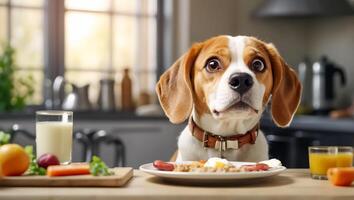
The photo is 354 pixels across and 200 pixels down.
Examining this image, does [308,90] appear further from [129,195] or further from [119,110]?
[129,195]

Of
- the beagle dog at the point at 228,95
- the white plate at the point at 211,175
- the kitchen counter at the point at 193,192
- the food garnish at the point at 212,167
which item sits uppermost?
the beagle dog at the point at 228,95

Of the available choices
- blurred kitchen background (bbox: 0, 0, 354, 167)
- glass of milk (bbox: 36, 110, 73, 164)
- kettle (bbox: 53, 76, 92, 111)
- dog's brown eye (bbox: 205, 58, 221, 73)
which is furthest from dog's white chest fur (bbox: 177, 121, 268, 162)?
kettle (bbox: 53, 76, 92, 111)

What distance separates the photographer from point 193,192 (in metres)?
1.22

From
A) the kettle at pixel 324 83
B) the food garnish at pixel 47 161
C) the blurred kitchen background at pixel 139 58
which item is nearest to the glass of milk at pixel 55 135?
the food garnish at pixel 47 161

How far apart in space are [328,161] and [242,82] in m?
0.28

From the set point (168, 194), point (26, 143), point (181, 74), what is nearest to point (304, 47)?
point (26, 143)

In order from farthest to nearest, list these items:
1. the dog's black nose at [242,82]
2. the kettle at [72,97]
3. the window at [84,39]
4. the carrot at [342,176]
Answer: the window at [84,39] → the kettle at [72,97] → the dog's black nose at [242,82] → the carrot at [342,176]

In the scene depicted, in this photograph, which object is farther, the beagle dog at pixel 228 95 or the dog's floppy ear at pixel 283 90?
the dog's floppy ear at pixel 283 90

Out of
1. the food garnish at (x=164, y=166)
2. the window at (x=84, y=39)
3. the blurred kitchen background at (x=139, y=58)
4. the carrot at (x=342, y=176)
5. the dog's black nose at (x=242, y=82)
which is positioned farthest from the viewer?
the window at (x=84, y=39)

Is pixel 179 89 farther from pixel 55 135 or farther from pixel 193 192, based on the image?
pixel 193 192

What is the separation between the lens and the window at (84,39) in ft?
15.8

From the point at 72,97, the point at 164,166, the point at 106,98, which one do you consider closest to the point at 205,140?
the point at 164,166

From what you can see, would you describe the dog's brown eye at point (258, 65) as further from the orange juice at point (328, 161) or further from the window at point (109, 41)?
the window at point (109, 41)

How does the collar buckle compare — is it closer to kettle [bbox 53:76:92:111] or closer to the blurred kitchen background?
the blurred kitchen background
